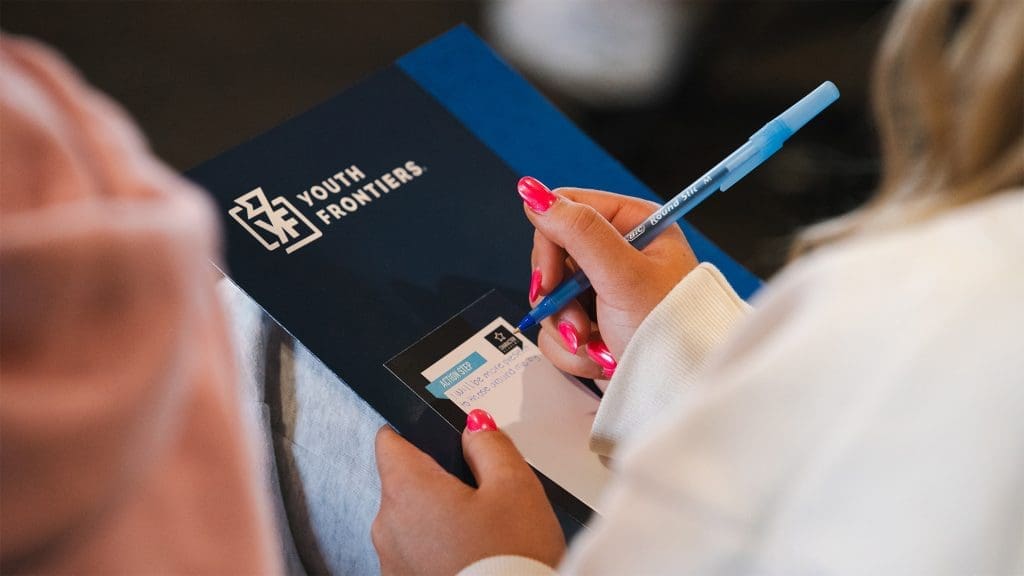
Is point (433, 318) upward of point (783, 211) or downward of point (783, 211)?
downward

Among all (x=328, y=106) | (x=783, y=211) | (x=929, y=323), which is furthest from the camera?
(x=783, y=211)

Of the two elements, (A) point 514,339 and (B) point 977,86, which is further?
(A) point 514,339

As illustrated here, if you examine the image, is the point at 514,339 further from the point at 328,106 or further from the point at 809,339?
the point at 809,339

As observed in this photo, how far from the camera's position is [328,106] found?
59 centimetres

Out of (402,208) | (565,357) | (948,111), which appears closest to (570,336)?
(565,357)

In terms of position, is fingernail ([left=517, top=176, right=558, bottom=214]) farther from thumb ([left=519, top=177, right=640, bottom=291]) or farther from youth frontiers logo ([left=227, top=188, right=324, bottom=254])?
youth frontiers logo ([left=227, top=188, right=324, bottom=254])

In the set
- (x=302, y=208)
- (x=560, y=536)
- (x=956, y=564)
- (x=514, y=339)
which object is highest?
(x=302, y=208)

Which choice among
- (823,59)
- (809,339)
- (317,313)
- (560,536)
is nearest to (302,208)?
(317,313)

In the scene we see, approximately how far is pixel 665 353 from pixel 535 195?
0.12 m

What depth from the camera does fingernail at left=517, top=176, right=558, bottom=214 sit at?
0.55 m

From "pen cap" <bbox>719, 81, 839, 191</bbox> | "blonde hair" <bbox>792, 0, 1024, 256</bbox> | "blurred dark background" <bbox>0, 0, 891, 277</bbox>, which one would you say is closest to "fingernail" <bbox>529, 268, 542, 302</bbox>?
"pen cap" <bbox>719, 81, 839, 191</bbox>

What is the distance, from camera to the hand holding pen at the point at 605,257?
1.74 ft

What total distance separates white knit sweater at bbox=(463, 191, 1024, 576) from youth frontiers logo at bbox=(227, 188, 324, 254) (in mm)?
301

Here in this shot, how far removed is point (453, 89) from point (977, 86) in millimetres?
374
